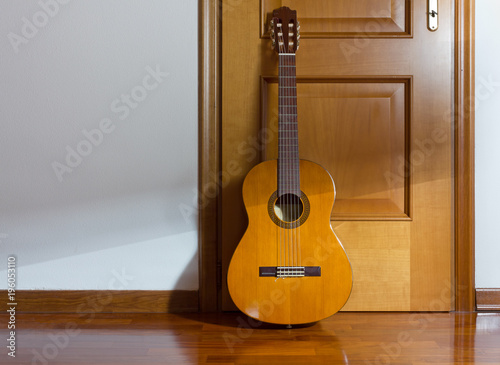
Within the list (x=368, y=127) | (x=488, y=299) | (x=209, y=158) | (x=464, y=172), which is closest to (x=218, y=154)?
(x=209, y=158)

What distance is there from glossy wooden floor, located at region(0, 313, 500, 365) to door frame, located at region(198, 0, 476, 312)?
5.2 inches

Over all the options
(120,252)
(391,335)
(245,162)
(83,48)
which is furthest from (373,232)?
(83,48)

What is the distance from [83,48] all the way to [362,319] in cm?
139

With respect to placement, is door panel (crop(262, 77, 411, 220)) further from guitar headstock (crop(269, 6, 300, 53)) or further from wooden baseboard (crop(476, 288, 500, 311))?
wooden baseboard (crop(476, 288, 500, 311))

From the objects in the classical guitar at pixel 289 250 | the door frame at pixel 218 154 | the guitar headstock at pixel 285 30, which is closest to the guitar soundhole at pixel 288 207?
the classical guitar at pixel 289 250

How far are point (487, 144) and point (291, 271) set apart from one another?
34.4 inches

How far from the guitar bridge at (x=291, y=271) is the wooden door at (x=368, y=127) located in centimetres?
23

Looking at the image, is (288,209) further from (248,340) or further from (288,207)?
(248,340)

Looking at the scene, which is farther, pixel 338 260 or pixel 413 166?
pixel 413 166

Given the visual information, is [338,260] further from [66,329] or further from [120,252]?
[66,329]

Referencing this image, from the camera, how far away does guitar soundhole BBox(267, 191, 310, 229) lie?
1.44 m

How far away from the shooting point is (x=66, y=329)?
1430mm

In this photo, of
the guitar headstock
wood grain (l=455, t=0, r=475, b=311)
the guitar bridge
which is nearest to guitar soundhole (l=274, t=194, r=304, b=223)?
the guitar bridge

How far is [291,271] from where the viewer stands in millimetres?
1423
